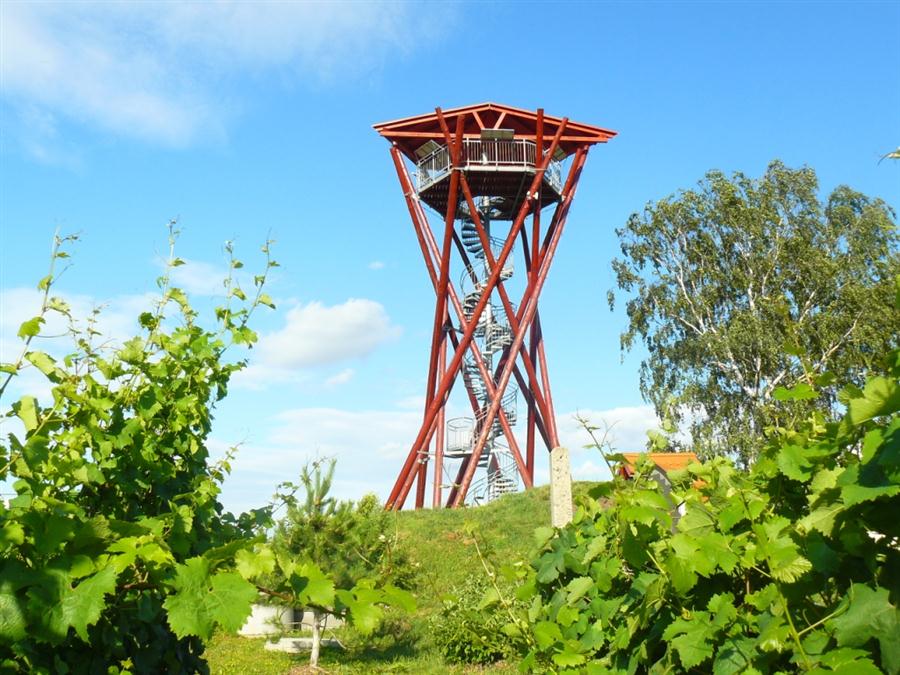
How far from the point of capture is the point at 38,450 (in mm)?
1999

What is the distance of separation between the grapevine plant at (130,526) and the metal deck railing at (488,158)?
53.1ft

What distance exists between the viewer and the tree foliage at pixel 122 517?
177 centimetres

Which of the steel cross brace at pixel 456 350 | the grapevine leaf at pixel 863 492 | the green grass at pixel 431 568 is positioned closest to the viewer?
the grapevine leaf at pixel 863 492

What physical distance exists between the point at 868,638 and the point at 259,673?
8.50m

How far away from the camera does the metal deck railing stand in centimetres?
1988

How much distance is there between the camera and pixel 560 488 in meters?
6.64

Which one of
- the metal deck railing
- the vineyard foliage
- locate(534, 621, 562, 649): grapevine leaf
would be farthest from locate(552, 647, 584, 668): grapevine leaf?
the metal deck railing

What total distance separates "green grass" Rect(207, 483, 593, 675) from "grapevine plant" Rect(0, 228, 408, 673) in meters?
1.26

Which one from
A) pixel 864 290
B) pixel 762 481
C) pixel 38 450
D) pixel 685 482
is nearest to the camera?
pixel 38 450

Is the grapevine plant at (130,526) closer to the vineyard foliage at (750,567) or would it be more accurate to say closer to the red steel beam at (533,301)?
the vineyard foliage at (750,567)

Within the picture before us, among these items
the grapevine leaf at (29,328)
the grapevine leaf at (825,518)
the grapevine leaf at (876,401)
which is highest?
the grapevine leaf at (29,328)

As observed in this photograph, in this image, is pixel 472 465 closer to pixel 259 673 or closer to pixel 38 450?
pixel 259 673

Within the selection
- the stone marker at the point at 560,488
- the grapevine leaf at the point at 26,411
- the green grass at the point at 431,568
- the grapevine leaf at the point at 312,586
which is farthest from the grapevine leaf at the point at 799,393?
the stone marker at the point at 560,488

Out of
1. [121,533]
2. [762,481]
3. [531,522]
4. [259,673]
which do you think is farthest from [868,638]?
[531,522]
